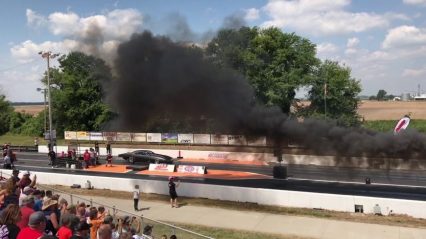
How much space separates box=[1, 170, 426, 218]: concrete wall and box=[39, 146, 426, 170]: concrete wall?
235 centimetres

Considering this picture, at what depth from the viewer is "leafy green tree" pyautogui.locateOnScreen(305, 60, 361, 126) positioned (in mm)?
51562

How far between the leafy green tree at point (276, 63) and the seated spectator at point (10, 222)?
3867 centimetres

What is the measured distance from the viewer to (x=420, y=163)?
2134 cm

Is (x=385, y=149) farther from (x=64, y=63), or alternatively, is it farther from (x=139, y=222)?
(x=64, y=63)

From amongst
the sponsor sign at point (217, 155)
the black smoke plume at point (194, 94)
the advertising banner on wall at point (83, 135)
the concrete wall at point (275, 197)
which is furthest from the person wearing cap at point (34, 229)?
the advertising banner on wall at point (83, 135)

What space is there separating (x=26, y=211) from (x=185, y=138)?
39.9m

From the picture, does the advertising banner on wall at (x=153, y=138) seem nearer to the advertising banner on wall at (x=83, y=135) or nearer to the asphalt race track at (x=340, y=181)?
the advertising banner on wall at (x=83, y=135)

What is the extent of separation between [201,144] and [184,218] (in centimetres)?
2709

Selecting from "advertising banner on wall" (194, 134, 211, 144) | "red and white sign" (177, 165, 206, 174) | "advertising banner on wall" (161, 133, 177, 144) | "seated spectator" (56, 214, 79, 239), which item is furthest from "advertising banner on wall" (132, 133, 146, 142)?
"seated spectator" (56, 214, 79, 239)

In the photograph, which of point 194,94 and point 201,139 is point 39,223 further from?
point 201,139

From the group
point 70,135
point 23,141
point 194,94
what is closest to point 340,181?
point 194,94

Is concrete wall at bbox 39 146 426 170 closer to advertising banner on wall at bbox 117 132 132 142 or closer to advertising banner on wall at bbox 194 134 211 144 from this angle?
advertising banner on wall at bbox 194 134 211 144

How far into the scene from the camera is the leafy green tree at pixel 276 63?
1898 inches

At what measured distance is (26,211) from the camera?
24.8 feet
